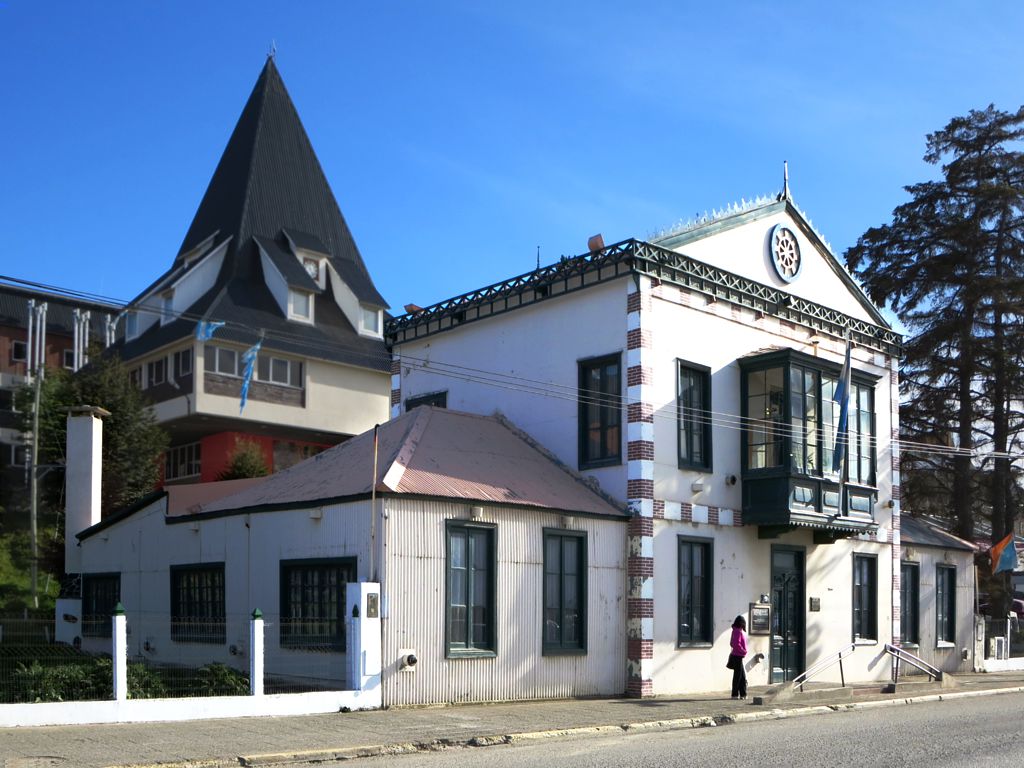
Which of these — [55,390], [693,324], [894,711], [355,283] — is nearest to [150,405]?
[55,390]

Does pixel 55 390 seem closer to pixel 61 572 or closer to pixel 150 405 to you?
pixel 150 405

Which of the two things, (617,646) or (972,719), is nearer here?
(972,719)

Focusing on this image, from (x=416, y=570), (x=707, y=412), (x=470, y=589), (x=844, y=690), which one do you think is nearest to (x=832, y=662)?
(x=844, y=690)

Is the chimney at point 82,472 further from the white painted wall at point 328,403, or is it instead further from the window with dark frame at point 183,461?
the window with dark frame at point 183,461

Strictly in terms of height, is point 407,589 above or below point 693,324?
below

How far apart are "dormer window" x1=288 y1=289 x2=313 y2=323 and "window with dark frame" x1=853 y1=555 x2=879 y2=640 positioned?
89.0 feet

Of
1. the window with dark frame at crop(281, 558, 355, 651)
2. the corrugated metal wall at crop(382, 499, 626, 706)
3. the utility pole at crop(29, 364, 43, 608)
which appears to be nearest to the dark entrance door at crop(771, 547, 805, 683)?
the corrugated metal wall at crop(382, 499, 626, 706)

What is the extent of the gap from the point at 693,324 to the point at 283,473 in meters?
8.56

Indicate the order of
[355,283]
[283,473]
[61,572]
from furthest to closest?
[355,283], [61,572], [283,473]

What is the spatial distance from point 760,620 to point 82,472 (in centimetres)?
1582

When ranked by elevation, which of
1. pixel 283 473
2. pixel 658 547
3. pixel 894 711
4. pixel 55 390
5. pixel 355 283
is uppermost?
pixel 355 283

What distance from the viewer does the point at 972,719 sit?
679 inches

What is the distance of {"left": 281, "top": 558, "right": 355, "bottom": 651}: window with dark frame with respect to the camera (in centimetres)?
1809

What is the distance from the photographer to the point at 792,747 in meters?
13.7
